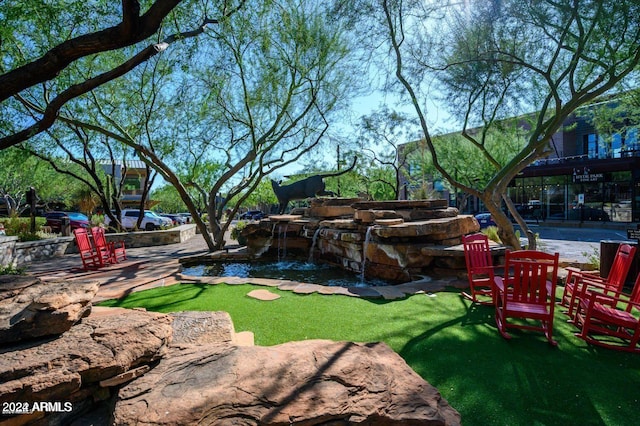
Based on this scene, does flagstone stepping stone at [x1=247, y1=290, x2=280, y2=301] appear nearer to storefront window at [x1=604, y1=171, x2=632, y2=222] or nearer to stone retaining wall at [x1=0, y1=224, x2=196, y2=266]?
stone retaining wall at [x1=0, y1=224, x2=196, y2=266]

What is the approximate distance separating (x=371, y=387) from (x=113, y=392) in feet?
5.98

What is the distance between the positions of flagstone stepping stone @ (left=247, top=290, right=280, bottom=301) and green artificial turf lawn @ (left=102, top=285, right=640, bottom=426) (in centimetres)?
13

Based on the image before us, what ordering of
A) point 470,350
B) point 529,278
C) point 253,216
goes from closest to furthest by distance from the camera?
point 470,350 < point 529,278 < point 253,216

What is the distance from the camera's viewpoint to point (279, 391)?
Answer: 7.00 ft

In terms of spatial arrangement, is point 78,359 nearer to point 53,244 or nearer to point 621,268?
point 621,268

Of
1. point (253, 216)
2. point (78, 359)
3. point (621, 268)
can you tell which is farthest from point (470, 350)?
point (253, 216)

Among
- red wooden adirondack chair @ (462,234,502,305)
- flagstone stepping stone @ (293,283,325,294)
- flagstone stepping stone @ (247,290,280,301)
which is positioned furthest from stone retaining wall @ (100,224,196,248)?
red wooden adirondack chair @ (462,234,502,305)

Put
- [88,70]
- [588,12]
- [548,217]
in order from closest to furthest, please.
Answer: [588,12], [88,70], [548,217]

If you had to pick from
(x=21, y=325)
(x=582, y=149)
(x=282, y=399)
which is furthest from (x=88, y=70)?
(x=582, y=149)

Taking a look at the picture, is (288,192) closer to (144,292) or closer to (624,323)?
(144,292)

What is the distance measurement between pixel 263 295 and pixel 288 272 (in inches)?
123

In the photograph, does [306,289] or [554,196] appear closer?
[306,289]

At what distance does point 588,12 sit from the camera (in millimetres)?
6477

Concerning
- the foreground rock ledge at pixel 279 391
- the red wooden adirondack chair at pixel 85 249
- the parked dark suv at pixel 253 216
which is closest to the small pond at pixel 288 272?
the red wooden adirondack chair at pixel 85 249
